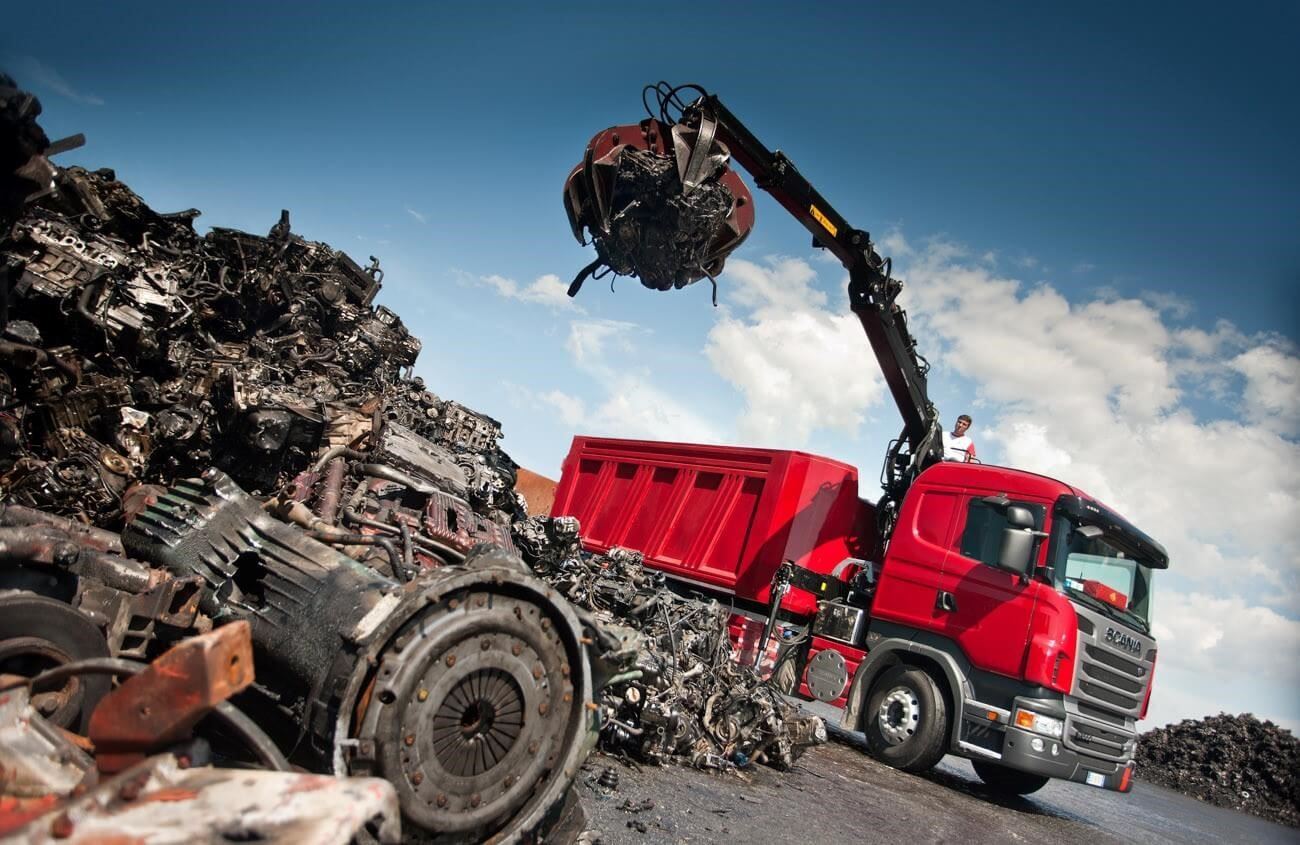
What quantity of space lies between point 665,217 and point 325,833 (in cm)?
504

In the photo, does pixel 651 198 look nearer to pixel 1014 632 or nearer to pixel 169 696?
pixel 1014 632

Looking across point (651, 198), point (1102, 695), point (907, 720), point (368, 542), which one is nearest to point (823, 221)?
A: point (651, 198)

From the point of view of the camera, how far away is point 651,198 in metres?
5.67

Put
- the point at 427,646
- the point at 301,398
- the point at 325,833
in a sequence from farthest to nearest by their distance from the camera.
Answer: the point at 301,398 < the point at 427,646 < the point at 325,833

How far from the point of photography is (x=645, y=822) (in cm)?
347

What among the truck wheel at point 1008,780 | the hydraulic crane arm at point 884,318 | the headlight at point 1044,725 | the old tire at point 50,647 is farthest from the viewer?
the hydraulic crane arm at point 884,318

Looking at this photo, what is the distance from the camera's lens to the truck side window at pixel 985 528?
Answer: 6082mm

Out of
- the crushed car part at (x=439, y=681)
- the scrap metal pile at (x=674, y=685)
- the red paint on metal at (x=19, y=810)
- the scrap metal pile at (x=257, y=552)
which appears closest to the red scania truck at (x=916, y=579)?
the scrap metal pile at (x=674, y=685)

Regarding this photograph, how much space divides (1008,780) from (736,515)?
3513 mm

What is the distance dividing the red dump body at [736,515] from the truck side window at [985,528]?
164cm

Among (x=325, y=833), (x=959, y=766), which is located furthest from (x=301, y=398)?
(x=959, y=766)

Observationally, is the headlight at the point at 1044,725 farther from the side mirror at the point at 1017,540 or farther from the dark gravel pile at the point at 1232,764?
the dark gravel pile at the point at 1232,764

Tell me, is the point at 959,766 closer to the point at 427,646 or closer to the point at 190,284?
the point at 427,646

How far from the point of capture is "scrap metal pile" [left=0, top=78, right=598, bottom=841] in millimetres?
2047
